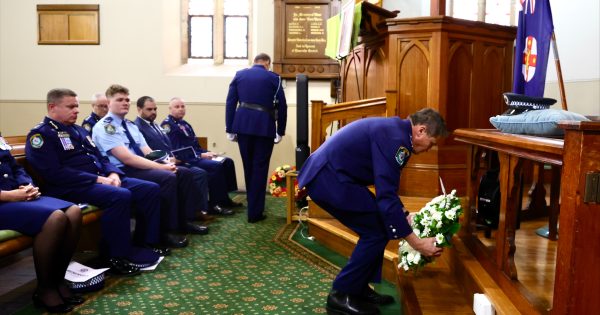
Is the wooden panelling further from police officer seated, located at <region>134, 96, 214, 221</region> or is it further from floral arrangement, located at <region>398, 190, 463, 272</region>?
floral arrangement, located at <region>398, 190, 463, 272</region>

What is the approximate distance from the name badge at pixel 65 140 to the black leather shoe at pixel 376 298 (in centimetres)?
211

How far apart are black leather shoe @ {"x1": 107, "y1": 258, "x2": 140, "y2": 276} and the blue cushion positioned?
2.49 m

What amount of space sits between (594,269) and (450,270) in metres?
1.69

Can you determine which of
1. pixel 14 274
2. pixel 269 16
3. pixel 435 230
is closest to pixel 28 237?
pixel 14 274

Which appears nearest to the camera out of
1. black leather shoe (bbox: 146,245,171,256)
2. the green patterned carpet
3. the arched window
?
the green patterned carpet

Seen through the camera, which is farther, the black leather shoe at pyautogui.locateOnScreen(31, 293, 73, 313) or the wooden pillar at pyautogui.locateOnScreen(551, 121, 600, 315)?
the black leather shoe at pyautogui.locateOnScreen(31, 293, 73, 313)

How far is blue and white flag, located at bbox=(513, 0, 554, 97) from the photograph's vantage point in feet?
11.0

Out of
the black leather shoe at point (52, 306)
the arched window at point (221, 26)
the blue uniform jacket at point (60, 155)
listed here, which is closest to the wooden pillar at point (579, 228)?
the black leather shoe at point (52, 306)

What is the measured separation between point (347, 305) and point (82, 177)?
1930mm

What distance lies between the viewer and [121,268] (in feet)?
11.9

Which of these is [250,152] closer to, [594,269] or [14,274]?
[14,274]

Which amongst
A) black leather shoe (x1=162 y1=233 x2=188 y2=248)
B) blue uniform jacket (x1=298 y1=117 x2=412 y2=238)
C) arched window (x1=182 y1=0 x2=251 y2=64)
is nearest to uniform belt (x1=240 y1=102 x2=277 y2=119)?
black leather shoe (x1=162 y1=233 x2=188 y2=248)

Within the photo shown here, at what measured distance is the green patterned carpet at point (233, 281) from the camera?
121 inches

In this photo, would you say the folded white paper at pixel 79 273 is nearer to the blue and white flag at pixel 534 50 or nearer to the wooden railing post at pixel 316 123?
the wooden railing post at pixel 316 123
